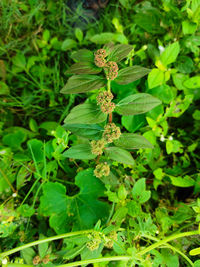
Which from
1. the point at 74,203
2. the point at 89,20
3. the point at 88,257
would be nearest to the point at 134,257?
the point at 88,257

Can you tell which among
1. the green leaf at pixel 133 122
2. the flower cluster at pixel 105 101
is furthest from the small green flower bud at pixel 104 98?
the green leaf at pixel 133 122

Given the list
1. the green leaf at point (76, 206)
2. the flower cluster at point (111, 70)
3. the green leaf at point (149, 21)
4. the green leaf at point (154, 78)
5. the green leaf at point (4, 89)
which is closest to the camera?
the flower cluster at point (111, 70)

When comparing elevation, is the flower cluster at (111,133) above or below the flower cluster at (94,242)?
above

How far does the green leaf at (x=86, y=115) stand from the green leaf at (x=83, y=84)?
0.29 feet

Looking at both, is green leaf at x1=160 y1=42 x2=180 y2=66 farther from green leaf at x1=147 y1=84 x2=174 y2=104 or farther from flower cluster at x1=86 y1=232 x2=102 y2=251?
flower cluster at x1=86 y1=232 x2=102 y2=251

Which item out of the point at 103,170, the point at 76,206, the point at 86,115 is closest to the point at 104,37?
the point at 86,115

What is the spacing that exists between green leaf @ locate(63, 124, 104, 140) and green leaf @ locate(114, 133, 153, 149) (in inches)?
4.3

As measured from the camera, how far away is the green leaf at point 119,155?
108 cm

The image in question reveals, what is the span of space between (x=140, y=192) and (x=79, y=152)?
1.25 ft

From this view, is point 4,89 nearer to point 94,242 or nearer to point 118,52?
point 118,52

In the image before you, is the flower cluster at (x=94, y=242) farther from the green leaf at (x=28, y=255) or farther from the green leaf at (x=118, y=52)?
the green leaf at (x=118, y=52)

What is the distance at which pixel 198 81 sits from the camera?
1.43m

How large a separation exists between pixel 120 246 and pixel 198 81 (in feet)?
3.40

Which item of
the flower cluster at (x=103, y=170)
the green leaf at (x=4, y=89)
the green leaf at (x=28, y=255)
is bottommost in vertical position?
the green leaf at (x=28, y=255)
